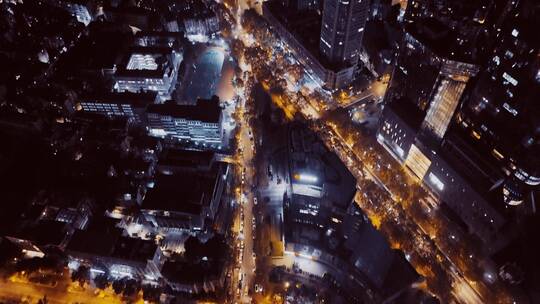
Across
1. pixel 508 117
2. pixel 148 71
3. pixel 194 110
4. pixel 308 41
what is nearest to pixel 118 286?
pixel 194 110

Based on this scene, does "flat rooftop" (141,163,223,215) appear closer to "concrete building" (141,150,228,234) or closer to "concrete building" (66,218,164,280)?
"concrete building" (141,150,228,234)

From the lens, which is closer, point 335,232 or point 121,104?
point 335,232

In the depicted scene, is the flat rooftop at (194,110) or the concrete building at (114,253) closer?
the concrete building at (114,253)

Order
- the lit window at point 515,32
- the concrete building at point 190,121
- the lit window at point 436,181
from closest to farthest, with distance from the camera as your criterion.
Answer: the lit window at point 515,32
the lit window at point 436,181
the concrete building at point 190,121

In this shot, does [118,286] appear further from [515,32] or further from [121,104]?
[515,32]

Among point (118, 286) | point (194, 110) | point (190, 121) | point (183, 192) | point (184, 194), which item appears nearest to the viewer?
point (118, 286)

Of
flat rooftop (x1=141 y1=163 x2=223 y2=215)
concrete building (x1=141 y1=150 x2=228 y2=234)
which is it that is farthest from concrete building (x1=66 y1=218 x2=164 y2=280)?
flat rooftop (x1=141 y1=163 x2=223 y2=215)

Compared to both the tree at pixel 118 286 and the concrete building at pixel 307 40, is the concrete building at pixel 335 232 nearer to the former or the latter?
the concrete building at pixel 307 40

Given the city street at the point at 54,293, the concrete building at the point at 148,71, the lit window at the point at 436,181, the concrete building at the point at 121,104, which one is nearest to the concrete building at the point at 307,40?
the concrete building at the point at 148,71

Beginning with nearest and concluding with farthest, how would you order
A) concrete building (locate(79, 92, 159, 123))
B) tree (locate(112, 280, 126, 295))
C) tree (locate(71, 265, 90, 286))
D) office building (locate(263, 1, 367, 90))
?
tree (locate(112, 280, 126, 295)) < tree (locate(71, 265, 90, 286)) < concrete building (locate(79, 92, 159, 123)) < office building (locate(263, 1, 367, 90))

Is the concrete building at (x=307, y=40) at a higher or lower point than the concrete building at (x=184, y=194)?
higher
